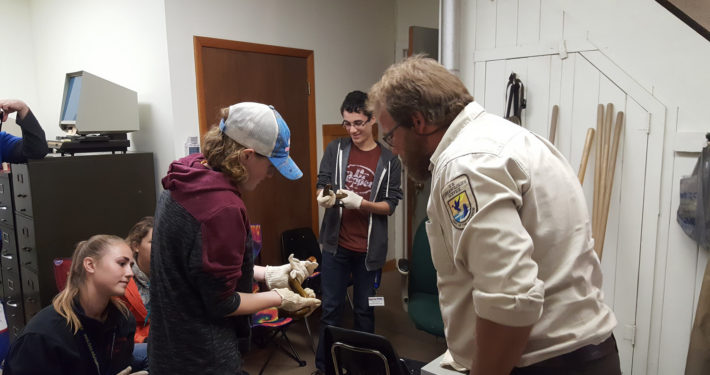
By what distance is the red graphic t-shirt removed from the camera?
8.91 feet

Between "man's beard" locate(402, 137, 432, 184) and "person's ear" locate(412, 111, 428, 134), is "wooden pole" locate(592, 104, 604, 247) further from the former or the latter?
"person's ear" locate(412, 111, 428, 134)

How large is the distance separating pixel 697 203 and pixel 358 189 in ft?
5.44

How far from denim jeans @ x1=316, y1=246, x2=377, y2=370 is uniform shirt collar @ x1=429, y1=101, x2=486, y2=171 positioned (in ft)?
5.54

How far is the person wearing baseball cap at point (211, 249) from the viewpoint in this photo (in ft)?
3.95

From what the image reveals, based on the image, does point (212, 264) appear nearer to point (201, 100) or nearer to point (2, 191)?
point (201, 100)

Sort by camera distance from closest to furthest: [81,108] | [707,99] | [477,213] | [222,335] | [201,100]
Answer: [477,213]
[222,335]
[707,99]
[81,108]
[201,100]

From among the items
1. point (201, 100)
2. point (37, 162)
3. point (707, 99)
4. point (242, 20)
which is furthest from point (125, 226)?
point (707, 99)

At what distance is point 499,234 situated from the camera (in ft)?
2.96

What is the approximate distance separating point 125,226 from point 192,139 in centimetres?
69

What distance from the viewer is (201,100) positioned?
300cm

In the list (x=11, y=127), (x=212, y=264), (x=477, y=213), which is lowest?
(x=212, y=264)

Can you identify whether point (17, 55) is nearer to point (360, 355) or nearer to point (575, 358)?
point (360, 355)

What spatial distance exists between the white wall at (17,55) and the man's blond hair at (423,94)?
4.47 m

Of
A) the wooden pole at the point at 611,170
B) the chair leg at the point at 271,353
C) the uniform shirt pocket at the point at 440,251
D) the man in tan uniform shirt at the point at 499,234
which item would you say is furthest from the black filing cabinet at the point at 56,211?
the wooden pole at the point at 611,170
